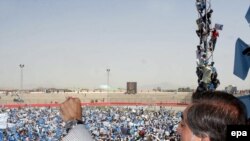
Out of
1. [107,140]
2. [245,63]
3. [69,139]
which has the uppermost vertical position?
[245,63]

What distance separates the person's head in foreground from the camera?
1.27m

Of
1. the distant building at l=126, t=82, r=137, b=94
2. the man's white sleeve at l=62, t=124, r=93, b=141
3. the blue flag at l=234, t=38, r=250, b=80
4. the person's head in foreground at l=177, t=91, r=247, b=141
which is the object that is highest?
the distant building at l=126, t=82, r=137, b=94

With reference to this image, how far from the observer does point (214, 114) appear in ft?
4.16

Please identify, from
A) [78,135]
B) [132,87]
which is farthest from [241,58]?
[132,87]

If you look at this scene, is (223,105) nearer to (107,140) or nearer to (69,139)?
(69,139)

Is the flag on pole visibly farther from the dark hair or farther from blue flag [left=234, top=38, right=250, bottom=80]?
the dark hair

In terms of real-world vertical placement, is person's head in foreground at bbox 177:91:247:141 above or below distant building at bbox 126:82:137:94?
below

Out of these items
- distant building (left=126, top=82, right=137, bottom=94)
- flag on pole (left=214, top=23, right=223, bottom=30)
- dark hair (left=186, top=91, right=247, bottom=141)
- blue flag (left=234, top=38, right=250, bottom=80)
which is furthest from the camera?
distant building (left=126, top=82, right=137, bottom=94)

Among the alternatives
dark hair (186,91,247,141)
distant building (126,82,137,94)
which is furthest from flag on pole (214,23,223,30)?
distant building (126,82,137,94)

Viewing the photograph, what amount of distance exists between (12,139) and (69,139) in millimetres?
21232

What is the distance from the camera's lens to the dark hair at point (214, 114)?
1.27 meters

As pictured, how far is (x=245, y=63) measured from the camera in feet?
19.5

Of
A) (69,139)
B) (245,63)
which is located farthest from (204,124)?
(245,63)

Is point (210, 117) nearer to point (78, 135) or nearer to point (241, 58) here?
point (78, 135)
